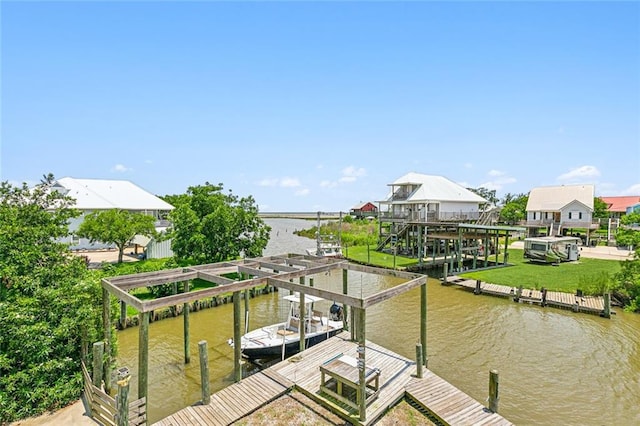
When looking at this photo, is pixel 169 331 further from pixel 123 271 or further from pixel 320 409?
pixel 320 409

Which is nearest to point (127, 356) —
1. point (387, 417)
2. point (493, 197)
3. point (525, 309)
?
point (387, 417)

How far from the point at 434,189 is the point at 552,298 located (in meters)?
20.4

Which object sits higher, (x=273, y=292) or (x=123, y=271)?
(x=123, y=271)

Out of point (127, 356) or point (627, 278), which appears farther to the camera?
point (627, 278)

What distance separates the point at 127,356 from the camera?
46.2ft

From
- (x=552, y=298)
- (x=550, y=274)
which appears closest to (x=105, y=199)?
(x=552, y=298)

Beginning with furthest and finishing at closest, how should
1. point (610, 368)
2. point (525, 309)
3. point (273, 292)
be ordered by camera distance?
point (273, 292) < point (525, 309) < point (610, 368)

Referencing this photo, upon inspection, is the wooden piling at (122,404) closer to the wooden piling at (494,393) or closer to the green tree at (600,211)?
A: the wooden piling at (494,393)

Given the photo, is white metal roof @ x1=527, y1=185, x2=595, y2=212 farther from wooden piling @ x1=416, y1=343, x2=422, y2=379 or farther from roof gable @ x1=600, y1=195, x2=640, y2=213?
wooden piling @ x1=416, y1=343, x2=422, y2=379

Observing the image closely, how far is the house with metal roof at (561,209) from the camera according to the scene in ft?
138

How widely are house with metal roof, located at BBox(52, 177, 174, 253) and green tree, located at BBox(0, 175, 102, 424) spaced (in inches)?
880

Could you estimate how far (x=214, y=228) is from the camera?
2400 centimetres

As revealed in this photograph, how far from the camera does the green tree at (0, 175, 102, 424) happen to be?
8961mm

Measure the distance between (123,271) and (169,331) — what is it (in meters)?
5.91
